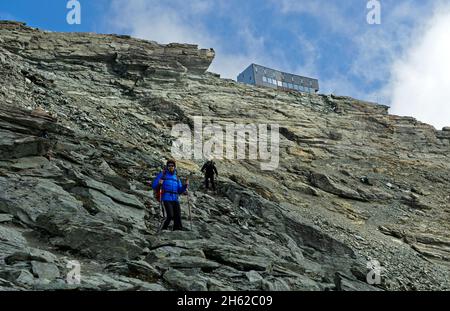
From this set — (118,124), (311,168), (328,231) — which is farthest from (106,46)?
(328,231)

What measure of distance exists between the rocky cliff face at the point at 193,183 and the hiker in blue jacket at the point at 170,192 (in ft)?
2.31

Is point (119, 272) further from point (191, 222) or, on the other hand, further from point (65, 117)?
point (65, 117)

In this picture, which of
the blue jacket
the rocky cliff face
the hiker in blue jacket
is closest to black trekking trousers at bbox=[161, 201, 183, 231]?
the hiker in blue jacket

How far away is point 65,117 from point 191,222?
42.2 ft

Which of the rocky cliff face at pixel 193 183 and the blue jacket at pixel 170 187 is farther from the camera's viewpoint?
the blue jacket at pixel 170 187

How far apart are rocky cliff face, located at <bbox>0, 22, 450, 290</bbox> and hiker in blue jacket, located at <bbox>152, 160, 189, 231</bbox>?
2.31 ft

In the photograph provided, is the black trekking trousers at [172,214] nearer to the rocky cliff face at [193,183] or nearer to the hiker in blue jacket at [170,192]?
the hiker in blue jacket at [170,192]

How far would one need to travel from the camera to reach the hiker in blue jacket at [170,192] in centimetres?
1241

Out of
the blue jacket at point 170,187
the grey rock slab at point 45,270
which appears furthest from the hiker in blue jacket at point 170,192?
the grey rock slab at point 45,270

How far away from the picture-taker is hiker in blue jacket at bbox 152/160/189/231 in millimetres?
12406

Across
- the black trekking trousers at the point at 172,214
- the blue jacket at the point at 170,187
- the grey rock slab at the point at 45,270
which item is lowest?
the grey rock slab at the point at 45,270

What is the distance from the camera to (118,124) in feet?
90.0

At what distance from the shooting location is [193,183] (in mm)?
20766

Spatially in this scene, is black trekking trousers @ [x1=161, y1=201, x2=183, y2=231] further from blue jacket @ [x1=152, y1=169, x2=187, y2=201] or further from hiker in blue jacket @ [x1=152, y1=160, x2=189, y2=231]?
blue jacket @ [x1=152, y1=169, x2=187, y2=201]
